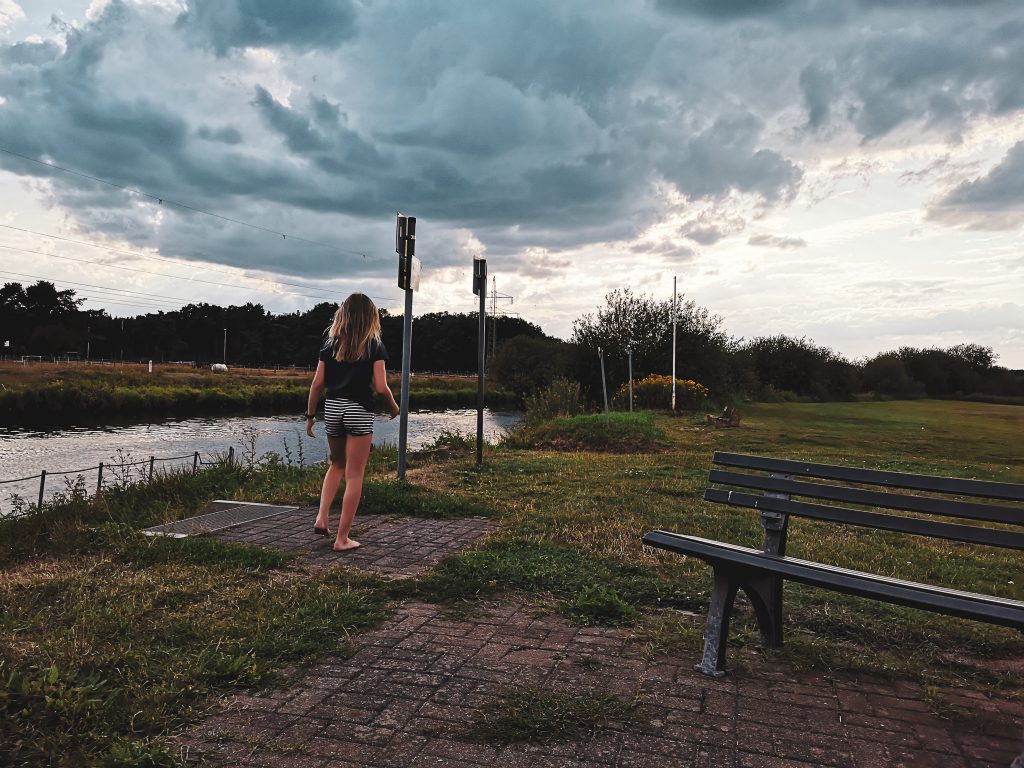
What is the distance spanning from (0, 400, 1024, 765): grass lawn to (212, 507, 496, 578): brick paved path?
274 mm

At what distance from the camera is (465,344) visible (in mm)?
121438

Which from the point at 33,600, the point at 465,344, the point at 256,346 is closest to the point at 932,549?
the point at 33,600

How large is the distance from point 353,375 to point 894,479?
147 inches

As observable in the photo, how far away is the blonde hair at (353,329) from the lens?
5.72 meters

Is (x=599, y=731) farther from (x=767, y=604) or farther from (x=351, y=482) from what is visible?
(x=351, y=482)

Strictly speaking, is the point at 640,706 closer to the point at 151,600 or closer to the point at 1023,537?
the point at 1023,537

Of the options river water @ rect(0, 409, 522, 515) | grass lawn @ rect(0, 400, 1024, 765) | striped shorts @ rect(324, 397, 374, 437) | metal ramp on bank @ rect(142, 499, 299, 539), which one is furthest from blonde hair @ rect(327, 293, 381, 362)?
river water @ rect(0, 409, 522, 515)

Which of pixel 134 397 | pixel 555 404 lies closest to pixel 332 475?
pixel 555 404

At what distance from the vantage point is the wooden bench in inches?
112

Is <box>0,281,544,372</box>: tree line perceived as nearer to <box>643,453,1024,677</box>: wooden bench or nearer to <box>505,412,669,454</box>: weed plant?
<box>505,412,669,454</box>: weed plant

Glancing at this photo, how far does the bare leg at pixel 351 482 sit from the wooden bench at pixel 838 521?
272 centimetres

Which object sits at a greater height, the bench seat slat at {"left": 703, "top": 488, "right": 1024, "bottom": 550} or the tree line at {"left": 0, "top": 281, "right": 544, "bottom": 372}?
the tree line at {"left": 0, "top": 281, "right": 544, "bottom": 372}

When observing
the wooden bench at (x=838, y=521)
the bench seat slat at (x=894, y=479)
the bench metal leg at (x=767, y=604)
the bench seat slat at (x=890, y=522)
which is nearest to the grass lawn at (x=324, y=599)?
the bench metal leg at (x=767, y=604)

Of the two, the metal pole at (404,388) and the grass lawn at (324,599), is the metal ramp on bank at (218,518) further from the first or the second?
the metal pole at (404,388)
